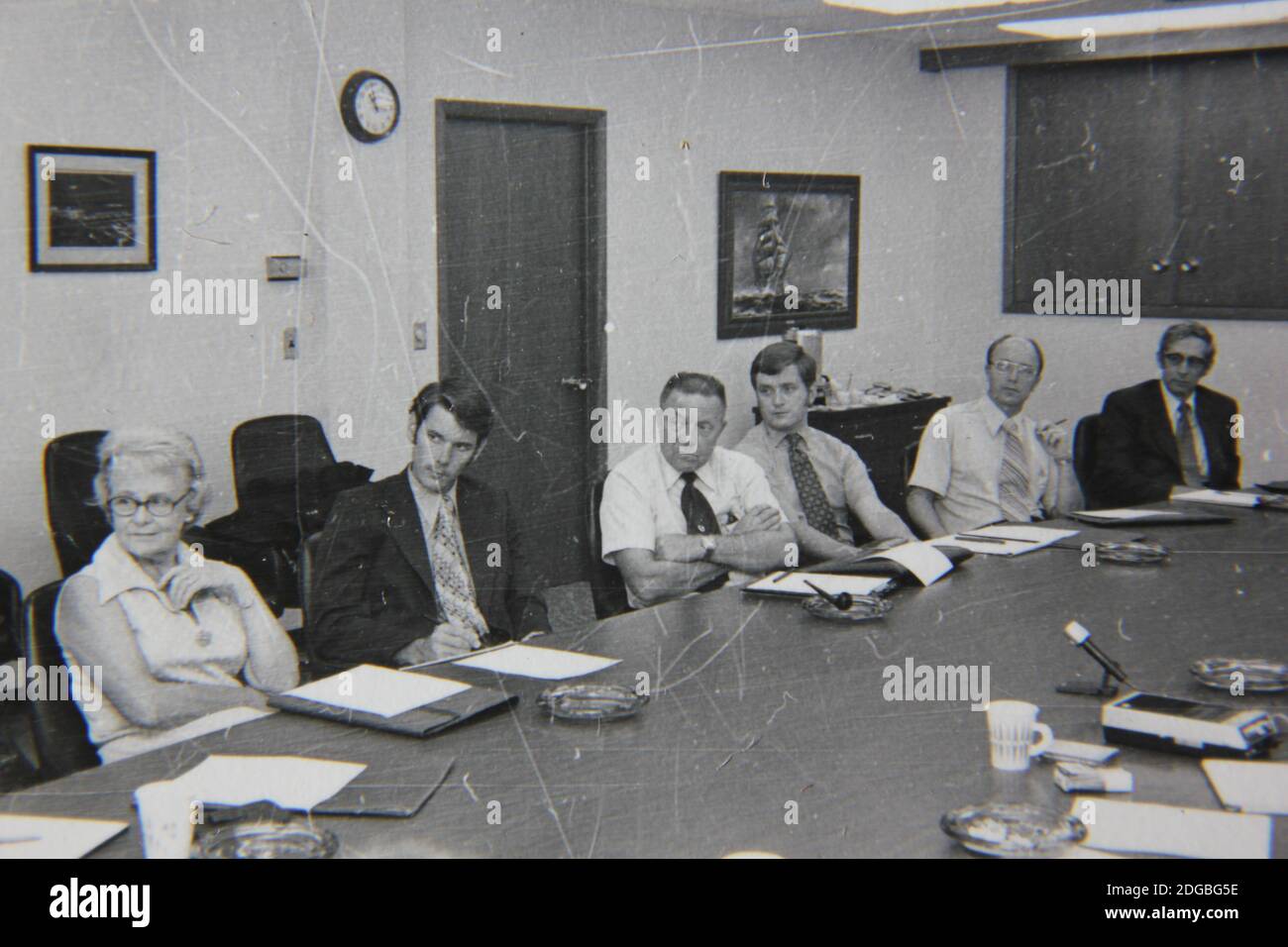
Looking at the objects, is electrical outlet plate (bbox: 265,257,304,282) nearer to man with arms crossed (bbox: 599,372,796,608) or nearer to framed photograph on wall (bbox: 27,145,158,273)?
framed photograph on wall (bbox: 27,145,158,273)

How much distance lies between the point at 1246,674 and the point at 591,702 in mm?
1091

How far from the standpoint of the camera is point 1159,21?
4840mm

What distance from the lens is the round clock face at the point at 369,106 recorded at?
14.6ft

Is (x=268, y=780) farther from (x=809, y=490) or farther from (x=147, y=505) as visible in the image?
(x=809, y=490)

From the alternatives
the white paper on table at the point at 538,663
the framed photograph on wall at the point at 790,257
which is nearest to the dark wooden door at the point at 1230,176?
the framed photograph on wall at the point at 790,257

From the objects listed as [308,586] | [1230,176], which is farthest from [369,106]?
[1230,176]

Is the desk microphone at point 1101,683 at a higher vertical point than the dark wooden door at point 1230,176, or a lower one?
lower

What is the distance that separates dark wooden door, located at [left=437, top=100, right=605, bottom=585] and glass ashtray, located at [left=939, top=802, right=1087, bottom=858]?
10.9 feet

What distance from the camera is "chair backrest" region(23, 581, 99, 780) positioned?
1.91 metres

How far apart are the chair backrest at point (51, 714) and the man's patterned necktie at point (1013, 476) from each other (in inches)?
106

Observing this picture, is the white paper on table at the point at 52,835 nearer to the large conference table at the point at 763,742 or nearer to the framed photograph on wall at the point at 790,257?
the large conference table at the point at 763,742

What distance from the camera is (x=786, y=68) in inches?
218

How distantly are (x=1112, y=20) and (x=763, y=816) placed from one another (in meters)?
4.58
